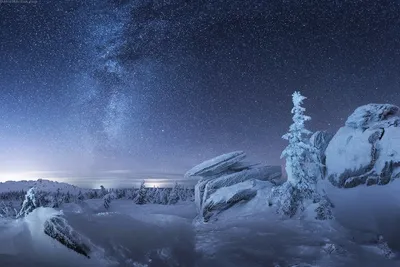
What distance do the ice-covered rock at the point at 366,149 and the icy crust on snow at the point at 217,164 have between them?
6901 millimetres

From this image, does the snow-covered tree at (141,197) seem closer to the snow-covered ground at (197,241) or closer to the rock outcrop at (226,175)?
the rock outcrop at (226,175)

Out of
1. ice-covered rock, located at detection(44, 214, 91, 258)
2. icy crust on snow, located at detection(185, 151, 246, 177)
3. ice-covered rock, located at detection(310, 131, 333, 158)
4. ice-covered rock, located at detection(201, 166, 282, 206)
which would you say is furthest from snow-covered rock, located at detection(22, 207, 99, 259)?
ice-covered rock, located at detection(310, 131, 333, 158)

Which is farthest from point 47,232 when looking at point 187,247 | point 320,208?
point 320,208

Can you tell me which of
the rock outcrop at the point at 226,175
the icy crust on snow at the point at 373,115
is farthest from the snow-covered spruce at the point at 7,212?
the icy crust on snow at the point at 373,115

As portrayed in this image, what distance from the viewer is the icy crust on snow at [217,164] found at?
24797 mm

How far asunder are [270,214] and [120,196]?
31.3 m

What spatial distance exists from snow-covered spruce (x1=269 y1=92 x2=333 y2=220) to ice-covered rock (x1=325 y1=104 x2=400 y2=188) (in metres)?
3.24

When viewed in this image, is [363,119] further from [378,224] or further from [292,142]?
[378,224]

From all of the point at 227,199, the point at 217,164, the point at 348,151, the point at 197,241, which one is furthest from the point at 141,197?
the point at 197,241

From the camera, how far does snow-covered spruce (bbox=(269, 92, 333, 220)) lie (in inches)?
722

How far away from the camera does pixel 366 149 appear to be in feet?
72.1

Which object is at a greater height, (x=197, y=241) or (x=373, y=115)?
(x=373, y=115)

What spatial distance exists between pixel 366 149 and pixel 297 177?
20.7 feet

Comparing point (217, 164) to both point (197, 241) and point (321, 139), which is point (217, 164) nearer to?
point (321, 139)
